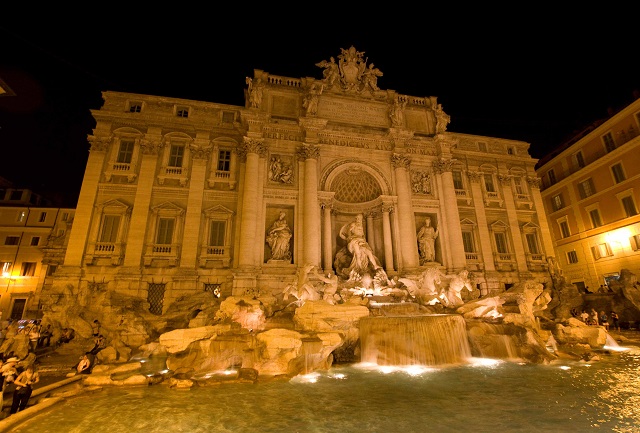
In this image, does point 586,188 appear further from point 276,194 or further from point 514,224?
point 276,194

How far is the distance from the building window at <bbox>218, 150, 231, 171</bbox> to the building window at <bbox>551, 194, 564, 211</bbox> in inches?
1196

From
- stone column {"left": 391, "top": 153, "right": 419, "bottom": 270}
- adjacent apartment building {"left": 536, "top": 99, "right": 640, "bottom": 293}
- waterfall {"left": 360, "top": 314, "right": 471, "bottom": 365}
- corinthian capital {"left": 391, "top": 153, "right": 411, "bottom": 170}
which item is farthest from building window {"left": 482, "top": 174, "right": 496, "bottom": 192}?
waterfall {"left": 360, "top": 314, "right": 471, "bottom": 365}

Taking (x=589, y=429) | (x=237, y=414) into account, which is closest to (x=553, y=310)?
(x=589, y=429)

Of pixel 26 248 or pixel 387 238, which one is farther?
pixel 26 248

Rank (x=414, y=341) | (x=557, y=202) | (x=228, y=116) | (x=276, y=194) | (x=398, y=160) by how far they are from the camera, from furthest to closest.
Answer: (x=557, y=202) → (x=228, y=116) → (x=398, y=160) → (x=276, y=194) → (x=414, y=341)

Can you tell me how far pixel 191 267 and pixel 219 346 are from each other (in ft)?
29.7

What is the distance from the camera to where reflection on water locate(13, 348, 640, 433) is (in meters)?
5.45

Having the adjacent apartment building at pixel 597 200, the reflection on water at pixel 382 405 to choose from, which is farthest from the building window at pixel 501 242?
the reflection on water at pixel 382 405

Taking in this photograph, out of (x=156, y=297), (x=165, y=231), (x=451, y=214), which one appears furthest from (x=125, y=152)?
(x=451, y=214)

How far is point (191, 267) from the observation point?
1781cm

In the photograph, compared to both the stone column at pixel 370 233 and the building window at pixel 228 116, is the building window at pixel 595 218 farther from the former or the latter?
the building window at pixel 228 116

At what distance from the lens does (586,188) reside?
27.6m

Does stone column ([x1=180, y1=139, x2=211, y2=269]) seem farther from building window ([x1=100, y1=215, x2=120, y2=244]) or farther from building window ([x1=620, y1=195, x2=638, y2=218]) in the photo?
building window ([x1=620, y1=195, x2=638, y2=218])

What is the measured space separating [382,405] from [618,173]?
96.9 feet
